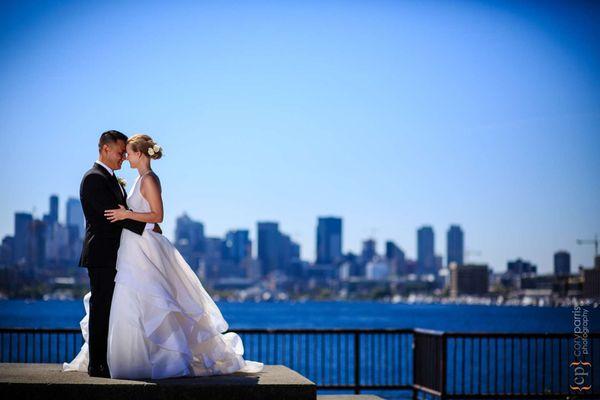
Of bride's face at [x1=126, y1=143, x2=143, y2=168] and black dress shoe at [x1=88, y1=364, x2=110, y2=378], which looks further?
bride's face at [x1=126, y1=143, x2=143, y2=168]

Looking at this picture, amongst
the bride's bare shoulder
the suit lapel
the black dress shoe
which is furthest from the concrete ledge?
the bride's bare shoulder

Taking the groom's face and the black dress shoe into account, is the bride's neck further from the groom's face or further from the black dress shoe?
the black dress shoe

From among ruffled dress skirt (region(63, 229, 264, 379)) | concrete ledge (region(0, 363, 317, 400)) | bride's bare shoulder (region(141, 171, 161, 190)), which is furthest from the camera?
bride's bare shoulder (region(141, 171, 161, 190))

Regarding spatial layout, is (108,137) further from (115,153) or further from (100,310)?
(100,310)

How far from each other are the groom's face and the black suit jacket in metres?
0.22

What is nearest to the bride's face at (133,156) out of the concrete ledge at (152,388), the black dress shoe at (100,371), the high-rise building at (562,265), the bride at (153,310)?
the bride at (153,310)

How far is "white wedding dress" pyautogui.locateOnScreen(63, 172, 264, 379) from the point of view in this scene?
925cm

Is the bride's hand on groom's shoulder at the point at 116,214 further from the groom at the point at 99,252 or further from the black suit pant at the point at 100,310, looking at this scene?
the black suit pant at the point at 100,310

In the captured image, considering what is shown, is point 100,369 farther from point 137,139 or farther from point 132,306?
point 137,139

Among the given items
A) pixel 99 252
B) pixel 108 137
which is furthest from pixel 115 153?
pixel 99 252

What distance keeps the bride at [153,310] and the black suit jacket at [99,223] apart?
0.08 m

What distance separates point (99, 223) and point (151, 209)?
0.52 m

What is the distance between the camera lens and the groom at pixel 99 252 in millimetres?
9383

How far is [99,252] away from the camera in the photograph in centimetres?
941
